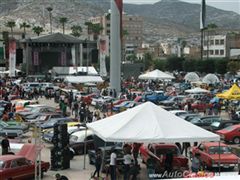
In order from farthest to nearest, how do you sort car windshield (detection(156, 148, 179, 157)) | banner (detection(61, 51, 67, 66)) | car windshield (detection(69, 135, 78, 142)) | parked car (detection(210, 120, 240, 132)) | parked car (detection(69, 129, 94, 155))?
banner (detection(61, 51, 67, 66))
parked car (detection(210, 120, 240, 132))
car windshield (detection(69, 135, 78, 142))
parked car (detection(69, 129, 94, 155))
car windshield (detection(156, 148, 179, 157))

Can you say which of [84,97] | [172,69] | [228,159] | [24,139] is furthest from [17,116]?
[172,69]

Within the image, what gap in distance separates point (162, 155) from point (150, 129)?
9.78 feet

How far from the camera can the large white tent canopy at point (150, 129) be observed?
52.1ft

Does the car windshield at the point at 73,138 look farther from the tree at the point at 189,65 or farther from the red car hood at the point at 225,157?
the tree at the point at 189,65

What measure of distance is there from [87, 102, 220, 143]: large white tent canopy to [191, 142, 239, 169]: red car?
2.91 meters

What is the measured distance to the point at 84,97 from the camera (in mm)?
49812

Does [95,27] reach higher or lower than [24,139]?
higher

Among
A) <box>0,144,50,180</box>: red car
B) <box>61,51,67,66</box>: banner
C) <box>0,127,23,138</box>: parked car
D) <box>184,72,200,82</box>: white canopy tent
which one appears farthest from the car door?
<box>61,51,67,66</box>: banner

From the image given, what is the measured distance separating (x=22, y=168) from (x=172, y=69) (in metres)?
110

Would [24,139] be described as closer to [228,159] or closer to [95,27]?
[228,159]

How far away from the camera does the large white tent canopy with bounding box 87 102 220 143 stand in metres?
→ 15.9

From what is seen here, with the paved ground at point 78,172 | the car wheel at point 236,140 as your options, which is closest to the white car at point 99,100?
the car wheel at point 236,140

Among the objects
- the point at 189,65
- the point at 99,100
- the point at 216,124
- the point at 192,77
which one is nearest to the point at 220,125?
the point at 216,124

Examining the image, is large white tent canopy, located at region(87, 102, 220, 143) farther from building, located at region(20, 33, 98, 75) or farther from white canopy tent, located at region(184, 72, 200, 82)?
building, located at region(20, 33, 98, 75)
